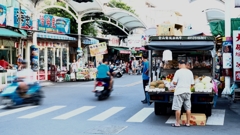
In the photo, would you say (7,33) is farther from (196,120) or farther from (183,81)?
(196,120)

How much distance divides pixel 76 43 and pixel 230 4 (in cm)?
1836

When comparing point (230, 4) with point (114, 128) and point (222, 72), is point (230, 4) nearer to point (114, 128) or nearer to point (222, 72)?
point (222, 72)

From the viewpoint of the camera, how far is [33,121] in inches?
380

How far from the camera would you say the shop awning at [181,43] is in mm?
9688

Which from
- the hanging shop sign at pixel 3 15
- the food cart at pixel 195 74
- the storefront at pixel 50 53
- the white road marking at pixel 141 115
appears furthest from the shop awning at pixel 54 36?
the food cart at pixel 195 74

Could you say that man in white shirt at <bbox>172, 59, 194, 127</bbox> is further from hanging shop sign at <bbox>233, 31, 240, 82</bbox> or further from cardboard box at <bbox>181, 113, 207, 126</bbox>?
hanging shop sign at <bbox>233, 31, 240, 82</bbox>

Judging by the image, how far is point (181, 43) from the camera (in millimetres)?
9984

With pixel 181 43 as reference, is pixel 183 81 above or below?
below

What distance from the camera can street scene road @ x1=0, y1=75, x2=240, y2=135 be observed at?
27.0 ft

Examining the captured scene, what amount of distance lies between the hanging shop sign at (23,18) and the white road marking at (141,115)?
1276 centimetres

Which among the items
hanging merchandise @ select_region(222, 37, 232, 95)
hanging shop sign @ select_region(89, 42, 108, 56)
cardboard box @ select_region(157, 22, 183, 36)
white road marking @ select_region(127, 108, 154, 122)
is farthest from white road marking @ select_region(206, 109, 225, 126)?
hanging shop sign @ select_region(89, 42, 108, 56)

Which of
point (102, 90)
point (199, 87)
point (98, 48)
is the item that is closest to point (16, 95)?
point (102, 90)

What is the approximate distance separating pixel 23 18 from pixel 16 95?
36.3 feet

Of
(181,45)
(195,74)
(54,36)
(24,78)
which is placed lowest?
(24,78)
